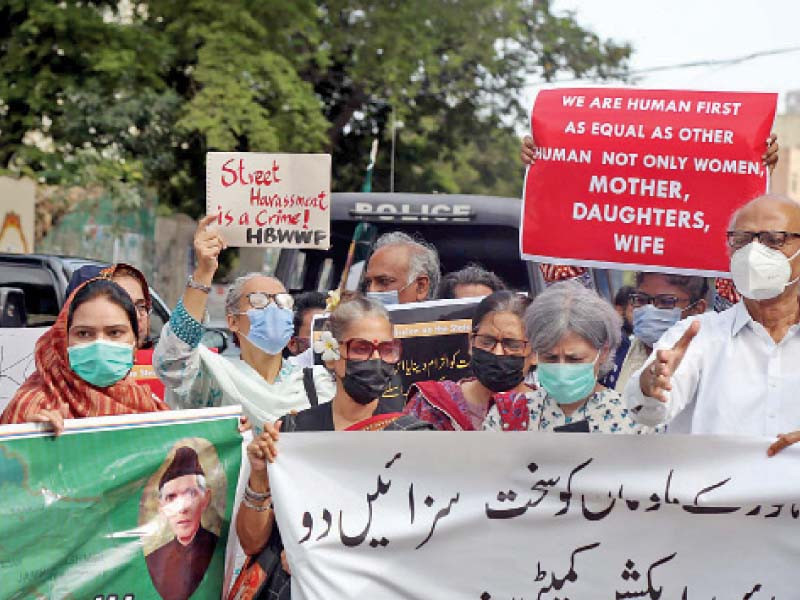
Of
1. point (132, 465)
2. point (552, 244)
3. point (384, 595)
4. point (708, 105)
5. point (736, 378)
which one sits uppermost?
point (708, 105)

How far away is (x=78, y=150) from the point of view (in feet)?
59.1

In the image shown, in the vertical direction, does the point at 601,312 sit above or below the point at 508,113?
below

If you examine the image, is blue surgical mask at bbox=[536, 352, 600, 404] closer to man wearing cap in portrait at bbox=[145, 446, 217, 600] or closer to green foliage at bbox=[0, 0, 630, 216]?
man wearing cap in portrait at bbox=[145, 446, 217, 600]

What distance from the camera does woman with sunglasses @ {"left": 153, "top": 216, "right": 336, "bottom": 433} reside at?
4.56 meters

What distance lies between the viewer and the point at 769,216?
12.8 ft

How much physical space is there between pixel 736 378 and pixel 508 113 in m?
19.2

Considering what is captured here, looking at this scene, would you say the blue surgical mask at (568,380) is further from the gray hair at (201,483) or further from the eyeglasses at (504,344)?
the gray hair at (201,483)

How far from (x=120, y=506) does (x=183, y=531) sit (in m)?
0.19

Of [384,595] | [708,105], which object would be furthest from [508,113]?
[384,595]

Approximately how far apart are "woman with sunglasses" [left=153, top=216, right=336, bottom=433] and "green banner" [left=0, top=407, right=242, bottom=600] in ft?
2.27

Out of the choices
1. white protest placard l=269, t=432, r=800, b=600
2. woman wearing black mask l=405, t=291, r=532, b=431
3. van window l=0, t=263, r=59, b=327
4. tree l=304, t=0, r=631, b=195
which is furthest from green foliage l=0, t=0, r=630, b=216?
white protest placard l=269, t=432, r=800, b=600

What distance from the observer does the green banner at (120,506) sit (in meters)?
3.65

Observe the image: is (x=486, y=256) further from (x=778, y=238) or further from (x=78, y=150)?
(x=78, y=150)

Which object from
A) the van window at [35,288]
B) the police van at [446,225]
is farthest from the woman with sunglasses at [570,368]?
the van window at [35,288]
